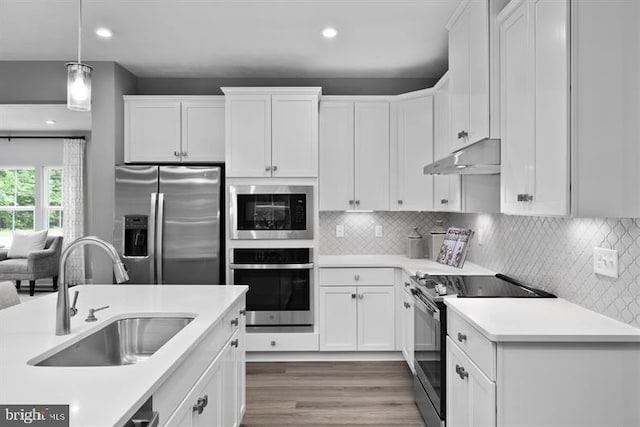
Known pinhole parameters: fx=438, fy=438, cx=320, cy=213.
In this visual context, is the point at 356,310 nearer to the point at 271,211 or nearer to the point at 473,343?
the point at 271,211

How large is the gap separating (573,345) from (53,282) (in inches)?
318

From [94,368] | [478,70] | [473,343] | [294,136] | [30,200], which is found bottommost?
[473,343]

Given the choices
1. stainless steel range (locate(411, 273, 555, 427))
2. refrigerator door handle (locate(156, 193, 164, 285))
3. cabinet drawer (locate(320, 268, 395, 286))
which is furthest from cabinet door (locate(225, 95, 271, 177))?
stainless steel range (locate(411, 273, 555, 427))

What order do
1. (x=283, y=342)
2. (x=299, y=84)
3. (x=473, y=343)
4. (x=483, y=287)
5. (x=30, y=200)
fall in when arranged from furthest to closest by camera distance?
1. (x=30, y=200)
2. (x=299, y=84)
3. (x=283, y=342)
4. (x=483, y=287)
5. (x=473, y=343)

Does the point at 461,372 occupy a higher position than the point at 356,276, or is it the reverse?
the point at 356,276

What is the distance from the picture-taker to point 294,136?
3.95 metres

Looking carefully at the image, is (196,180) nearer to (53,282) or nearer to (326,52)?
(326,52)

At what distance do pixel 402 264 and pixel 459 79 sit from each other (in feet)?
5.40

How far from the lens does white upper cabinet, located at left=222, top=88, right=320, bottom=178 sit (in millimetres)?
3938

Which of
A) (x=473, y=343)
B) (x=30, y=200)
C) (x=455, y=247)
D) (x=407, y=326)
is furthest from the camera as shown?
(x=30, y=200)

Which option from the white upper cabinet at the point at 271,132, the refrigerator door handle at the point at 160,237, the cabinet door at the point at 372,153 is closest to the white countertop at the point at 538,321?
the cabinet door at the point at 372,153

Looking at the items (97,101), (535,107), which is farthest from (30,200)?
(535,107)

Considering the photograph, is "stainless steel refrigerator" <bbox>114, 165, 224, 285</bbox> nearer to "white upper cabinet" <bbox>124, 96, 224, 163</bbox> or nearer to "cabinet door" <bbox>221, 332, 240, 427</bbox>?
"white upper cabinet" <bbox>124, 96, 224, 163</bbox>

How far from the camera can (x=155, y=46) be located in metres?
3.66
